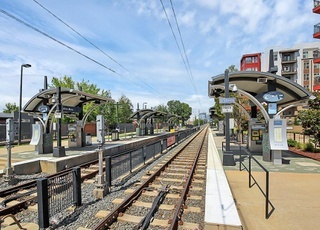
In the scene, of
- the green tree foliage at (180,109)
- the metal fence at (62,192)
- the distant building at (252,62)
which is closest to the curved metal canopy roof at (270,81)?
the metal fence at (62,192)

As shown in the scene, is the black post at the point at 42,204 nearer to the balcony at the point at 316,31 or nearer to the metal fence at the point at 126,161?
the metal fence at the point at 126,161

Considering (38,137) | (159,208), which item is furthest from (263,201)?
(38,137)

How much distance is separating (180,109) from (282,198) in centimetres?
10843

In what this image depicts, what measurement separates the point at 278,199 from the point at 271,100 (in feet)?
21.3

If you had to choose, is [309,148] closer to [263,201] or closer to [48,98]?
[263,201]

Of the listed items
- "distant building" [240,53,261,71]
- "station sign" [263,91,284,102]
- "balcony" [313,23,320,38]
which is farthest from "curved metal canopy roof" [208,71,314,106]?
"distant building" [240,53,261,71]

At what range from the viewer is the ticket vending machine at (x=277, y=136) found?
10.2 m

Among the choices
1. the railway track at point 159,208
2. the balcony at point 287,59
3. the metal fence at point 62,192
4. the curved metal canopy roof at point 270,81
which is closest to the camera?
the railway track at point 159,208

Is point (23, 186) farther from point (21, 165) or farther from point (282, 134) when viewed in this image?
point (282, 134)

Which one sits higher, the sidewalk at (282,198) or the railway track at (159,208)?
the sidewalk at (282,198)

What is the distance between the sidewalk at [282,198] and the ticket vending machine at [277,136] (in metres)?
0.96

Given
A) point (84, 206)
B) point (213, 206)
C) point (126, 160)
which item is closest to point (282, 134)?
point (213, 206)

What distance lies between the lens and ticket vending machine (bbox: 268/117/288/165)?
10234mm

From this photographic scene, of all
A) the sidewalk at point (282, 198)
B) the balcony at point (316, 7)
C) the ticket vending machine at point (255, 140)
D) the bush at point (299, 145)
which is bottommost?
the sidewalk at point (282, 198)
